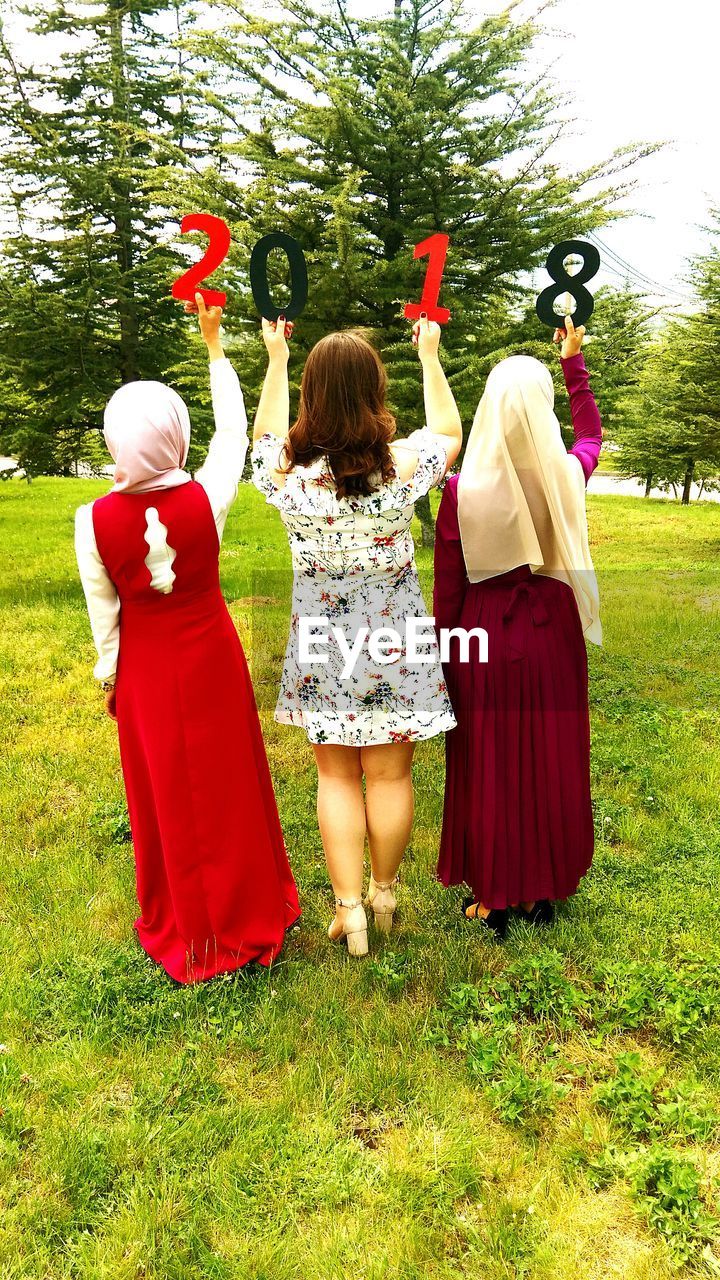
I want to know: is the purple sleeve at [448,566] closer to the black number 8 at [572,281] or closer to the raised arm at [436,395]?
the raised arm at [436,395]

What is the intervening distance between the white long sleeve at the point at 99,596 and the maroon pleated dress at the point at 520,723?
1.12 metres

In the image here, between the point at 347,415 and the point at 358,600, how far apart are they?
613 mm

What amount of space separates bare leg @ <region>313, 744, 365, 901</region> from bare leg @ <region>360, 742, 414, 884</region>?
0.04m

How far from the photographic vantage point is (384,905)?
305cm

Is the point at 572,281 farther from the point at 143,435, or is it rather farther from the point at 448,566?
the point at 143,435

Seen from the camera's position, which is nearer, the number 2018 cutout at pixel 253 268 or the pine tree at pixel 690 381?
the number 2018 cutout at pixel 253 268

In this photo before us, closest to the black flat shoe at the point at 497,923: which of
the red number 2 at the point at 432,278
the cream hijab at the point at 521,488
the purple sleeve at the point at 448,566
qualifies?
the purple sleeve at the point at 448,566

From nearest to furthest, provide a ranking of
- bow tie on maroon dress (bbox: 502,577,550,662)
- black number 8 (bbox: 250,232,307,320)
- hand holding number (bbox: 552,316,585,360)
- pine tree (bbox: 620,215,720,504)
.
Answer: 1. black number 8 (bbox: 250,232,307,320)
2. bow tie on maroon dress (bbox: 502,577,550,662)
3. hand holding number (bbox: 552,316,585,360)
4. pine tree (bbox: 620,215,720,504)

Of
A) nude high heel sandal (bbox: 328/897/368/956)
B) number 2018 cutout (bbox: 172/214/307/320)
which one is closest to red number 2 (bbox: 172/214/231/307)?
number 2018 cutout (bbox: 172/214/307/320)

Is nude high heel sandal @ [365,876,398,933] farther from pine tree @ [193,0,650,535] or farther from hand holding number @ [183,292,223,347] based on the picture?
pine tree @ [193,0,650,535]

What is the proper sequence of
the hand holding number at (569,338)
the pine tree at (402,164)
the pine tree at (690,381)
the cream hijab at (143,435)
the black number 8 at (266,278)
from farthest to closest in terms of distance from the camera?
the pine tree at (690,381) < the pine tree at (402,164) < the hand holding number at (569,338) < the black number 8 at (266,278) < the cream hijab at (143,435)

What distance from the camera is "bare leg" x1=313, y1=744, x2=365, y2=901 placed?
289 centimetres

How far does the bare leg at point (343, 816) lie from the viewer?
2889mm

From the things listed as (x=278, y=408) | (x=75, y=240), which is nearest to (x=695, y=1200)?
(x=278, y=408)
